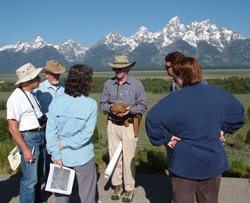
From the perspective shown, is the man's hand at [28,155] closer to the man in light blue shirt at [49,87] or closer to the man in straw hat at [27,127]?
the man in straw hat at [27,127]

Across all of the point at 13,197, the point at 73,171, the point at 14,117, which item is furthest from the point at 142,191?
the point at 14,117

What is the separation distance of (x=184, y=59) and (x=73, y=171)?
4.83ft

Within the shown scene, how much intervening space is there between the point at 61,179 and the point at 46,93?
142cm

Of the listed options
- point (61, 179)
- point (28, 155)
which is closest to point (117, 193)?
point (61, 179)

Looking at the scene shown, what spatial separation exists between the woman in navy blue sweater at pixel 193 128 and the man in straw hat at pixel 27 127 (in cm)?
139

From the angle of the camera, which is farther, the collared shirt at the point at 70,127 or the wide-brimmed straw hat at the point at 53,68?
the wide-brimmed straw hat at the point at 53,68

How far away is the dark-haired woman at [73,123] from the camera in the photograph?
2.30 meters

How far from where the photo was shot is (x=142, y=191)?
3332 mm

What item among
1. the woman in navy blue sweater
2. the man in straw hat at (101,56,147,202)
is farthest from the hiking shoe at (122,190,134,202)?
the woman in navy blue sweater

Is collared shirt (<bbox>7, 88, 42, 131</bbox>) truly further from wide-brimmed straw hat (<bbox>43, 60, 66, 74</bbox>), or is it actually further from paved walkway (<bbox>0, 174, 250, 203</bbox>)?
paved walkway (<bbox>0, 174, 250, 203</bbox>)

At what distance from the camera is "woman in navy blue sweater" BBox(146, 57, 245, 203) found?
1852mm

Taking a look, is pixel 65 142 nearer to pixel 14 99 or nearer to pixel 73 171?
pixel 73 171

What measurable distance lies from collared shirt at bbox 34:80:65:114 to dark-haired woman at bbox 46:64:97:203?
1.01 m

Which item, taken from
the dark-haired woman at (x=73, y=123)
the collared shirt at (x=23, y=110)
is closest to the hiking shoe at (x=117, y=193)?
the dark-haired woman at (x=73, y=123)
